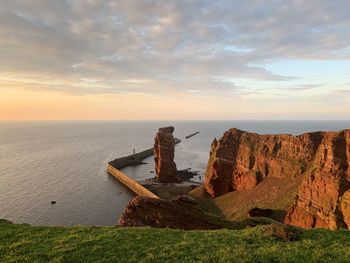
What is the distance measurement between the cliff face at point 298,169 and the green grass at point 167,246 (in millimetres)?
24133

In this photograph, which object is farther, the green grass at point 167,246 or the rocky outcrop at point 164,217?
the rocky outcrop at point 164,217

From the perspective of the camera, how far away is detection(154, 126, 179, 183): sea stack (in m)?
103

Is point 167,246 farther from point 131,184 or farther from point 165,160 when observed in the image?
point 165,160

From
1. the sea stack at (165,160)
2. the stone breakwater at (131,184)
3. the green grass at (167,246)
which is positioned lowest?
the stone breakwater at (131,184)

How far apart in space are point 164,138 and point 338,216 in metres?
71.0

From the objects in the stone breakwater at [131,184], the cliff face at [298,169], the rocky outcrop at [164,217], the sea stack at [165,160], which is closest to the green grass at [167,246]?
the rocky outcrop at [164,217]

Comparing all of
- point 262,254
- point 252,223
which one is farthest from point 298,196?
point 262,254

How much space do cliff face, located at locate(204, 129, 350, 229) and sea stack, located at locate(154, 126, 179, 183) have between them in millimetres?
25017

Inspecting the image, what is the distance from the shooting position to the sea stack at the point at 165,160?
10300cm

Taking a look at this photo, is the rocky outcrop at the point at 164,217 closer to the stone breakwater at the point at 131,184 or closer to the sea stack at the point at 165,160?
the stone breakwater at the point at 131,184

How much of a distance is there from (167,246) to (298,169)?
46.1 metres

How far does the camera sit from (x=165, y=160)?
10438 centimetres

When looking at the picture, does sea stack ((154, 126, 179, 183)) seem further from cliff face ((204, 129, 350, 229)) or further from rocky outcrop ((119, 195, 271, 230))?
rocky outcrop ((119, 195, 271, 230))

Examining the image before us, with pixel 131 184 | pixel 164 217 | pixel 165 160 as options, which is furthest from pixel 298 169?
pixel 131 184
